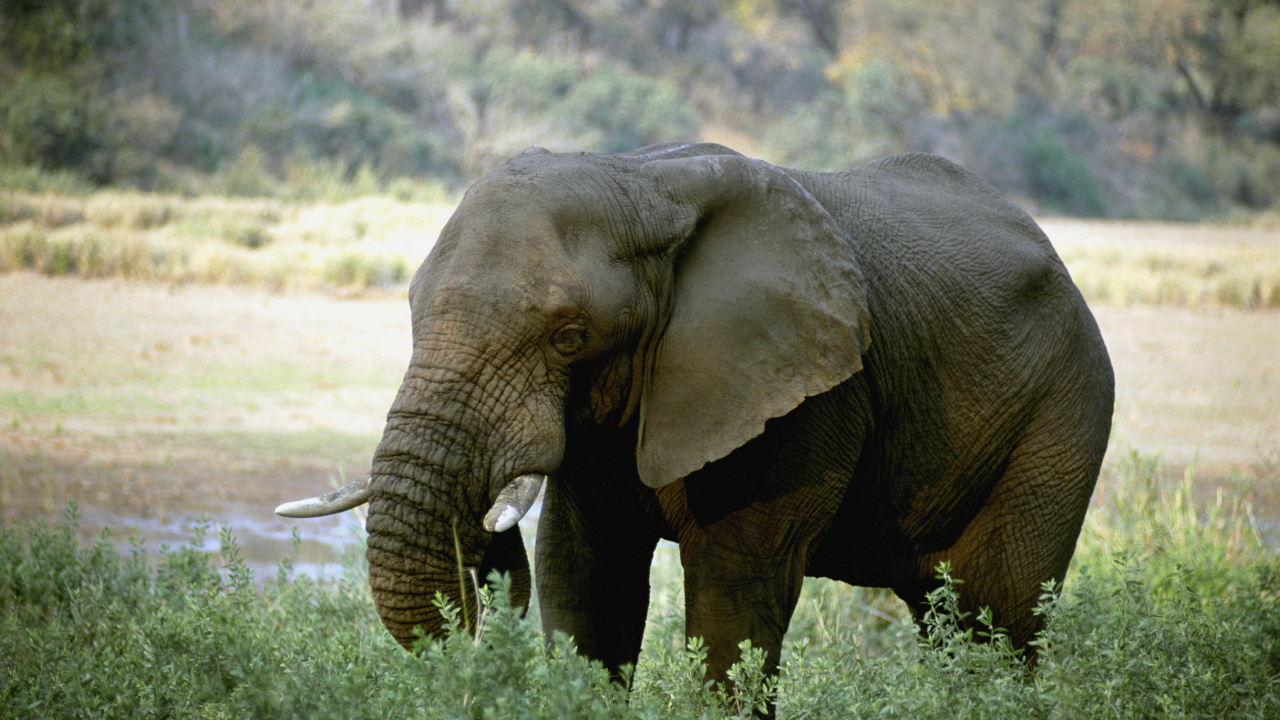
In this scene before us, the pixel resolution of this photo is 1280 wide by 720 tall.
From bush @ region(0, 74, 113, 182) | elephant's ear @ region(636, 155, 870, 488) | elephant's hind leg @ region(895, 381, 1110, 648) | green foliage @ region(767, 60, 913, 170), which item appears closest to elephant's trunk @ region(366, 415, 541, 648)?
elephant's ear @ region(636, 155, 870, 488)

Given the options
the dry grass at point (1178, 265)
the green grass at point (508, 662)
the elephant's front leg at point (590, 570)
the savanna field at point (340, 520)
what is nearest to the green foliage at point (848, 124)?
the dry grass at point (1178, 265)

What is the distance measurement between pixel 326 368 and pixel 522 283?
8.61 meters

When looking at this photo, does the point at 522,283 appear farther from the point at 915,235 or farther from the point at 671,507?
the point at 915,235

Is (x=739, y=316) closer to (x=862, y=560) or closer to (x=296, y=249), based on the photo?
(x=862, y=560)

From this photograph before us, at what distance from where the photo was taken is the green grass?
2625 mm

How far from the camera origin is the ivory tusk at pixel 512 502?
2.72m

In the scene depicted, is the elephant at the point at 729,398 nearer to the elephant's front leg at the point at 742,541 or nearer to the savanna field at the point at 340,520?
the elephant's front leg at the point at 742,541

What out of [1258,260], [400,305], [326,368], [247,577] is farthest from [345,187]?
[247,577]

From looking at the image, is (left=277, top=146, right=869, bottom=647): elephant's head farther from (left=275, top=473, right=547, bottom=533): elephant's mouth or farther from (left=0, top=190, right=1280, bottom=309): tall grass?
(left=0, top=190, right=1280, bottom=309): tall grass

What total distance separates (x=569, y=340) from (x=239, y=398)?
807 centimetres

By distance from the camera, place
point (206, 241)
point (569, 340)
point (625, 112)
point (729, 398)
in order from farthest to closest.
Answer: point (625, 112) < point (206, 241) < point (729, 398) < point (569, 340)

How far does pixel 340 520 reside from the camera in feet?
27.5

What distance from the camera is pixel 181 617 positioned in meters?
3.98

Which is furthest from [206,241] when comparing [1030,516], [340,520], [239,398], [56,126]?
[1030,516]
